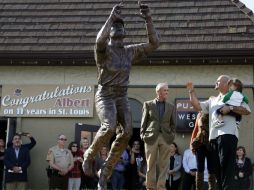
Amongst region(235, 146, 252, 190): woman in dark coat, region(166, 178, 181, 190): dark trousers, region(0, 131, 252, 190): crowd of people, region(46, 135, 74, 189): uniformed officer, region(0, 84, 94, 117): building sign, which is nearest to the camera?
region(235, 146, 252, 190): woman in dark coat

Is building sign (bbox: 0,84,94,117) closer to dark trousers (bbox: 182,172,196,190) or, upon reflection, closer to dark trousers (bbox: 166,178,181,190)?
dark trousers (bbox: 166,178,181,190)

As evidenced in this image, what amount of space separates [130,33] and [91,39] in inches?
44.9

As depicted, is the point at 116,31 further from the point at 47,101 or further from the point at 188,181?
the point at 47,101

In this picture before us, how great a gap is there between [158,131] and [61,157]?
4127 mm

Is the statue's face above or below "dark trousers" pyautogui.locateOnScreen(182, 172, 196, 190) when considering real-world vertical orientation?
above

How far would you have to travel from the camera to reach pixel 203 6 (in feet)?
58.3

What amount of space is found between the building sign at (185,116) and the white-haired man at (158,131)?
18.3 feet

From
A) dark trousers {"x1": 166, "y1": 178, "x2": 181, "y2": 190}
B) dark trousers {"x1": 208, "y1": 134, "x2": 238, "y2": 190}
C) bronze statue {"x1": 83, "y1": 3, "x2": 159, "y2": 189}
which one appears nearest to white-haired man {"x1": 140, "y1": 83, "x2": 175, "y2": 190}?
dark trousers {"x1": 208, "y1": 134, "x2": 238, "y2": 190}

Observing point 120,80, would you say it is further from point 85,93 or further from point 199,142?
point 85,93

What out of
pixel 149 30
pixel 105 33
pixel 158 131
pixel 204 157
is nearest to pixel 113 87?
pixel 105 33

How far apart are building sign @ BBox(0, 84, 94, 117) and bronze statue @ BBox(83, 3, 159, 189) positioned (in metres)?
9.02

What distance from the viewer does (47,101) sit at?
17359mm

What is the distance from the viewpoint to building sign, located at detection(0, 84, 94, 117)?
676 inches

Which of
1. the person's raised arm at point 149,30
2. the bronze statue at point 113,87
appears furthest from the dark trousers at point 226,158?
the person's raised arm at point 149,30
